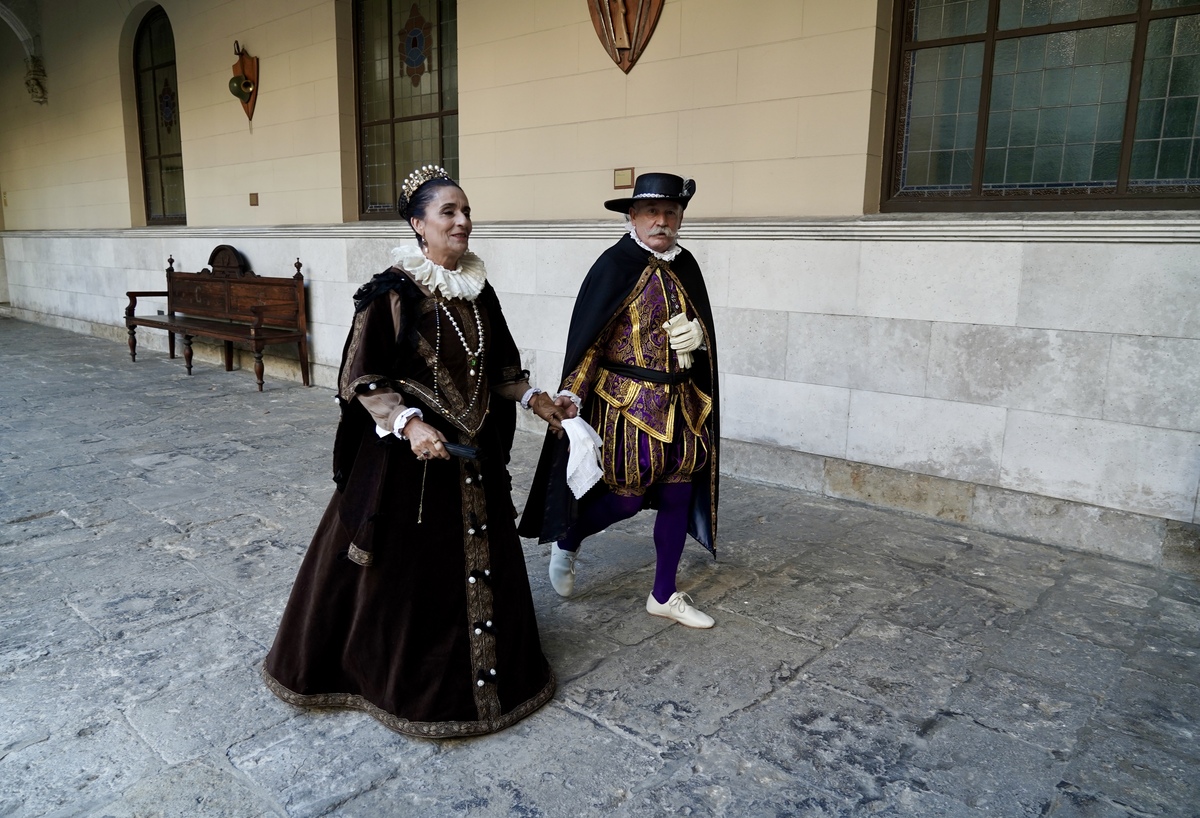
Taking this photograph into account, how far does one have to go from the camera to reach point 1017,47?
13.6 ft

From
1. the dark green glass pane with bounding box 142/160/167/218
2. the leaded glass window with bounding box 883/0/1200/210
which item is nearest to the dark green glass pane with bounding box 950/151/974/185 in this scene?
the leaded glass window with bounding box 883/0/1200/210

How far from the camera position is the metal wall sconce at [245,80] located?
8.38m

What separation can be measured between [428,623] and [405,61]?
20.5 ft

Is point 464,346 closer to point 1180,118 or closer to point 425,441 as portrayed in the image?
point 425,441

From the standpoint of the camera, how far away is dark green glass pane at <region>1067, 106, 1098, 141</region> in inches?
157

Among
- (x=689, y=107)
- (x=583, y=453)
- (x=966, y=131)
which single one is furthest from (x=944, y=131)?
(x=583, y=453)

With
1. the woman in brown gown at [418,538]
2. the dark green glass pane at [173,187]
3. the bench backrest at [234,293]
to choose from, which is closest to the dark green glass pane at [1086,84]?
the woman in brown gown at [418,538]

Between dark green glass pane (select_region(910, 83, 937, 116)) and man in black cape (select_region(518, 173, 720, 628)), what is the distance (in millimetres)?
2164

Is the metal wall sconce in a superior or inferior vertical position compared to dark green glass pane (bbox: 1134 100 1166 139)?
superior

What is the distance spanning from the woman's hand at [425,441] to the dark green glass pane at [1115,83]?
359 cm

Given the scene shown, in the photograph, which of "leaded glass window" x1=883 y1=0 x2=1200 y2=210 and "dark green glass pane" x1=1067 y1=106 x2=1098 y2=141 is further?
"dark green glass pane" x1=1067 y1=106 x2=1098 y2=141

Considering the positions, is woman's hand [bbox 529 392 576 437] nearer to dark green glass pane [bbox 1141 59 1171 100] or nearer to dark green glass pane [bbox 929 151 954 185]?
dark green glass pane [bbox 929 151 954 185]

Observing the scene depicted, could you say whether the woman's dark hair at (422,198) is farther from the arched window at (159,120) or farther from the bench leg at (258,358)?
the arched window at (159,120)

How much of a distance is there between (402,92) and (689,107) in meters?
3.39
